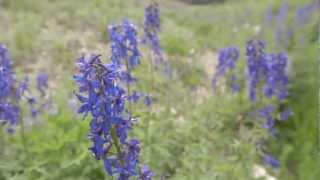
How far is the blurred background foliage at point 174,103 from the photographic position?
3.54m

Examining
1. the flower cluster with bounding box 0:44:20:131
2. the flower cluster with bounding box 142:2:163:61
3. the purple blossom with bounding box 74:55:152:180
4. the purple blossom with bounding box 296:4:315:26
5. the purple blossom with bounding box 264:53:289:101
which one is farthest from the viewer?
the purple blossom with bounding box 296:4:315:26

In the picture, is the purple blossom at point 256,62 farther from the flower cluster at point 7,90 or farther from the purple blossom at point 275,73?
the flower cluster at point 7,90

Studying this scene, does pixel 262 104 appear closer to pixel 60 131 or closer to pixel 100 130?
pixel 60 131

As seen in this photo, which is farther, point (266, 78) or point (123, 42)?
point (266, 78)

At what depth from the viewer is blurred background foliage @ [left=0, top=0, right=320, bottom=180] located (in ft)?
11.6

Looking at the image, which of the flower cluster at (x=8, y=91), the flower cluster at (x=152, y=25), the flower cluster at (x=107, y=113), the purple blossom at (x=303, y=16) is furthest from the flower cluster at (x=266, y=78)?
the purple blossom at (x=303, y=16)

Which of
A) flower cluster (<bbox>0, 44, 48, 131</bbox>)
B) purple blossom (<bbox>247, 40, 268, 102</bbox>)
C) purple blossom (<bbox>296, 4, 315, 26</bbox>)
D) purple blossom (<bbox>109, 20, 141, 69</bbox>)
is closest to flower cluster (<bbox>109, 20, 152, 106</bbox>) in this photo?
purple blossom (<bbox>109, 20, 141, 69</bbox>)

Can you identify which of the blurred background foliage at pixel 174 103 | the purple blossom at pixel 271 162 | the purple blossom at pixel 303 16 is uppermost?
the purple blossom at pixel 303 16

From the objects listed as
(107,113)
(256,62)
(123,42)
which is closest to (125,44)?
(123,42)

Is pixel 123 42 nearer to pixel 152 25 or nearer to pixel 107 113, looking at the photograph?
pixel 152 25

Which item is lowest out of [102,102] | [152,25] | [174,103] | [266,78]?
[174,103]

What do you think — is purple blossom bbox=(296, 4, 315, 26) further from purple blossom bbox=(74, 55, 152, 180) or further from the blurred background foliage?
→ purple blossom bbox=(74, 55, 152, 180)

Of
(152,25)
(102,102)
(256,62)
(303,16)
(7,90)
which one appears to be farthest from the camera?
(303,16)

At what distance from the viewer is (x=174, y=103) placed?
4.95 metres
